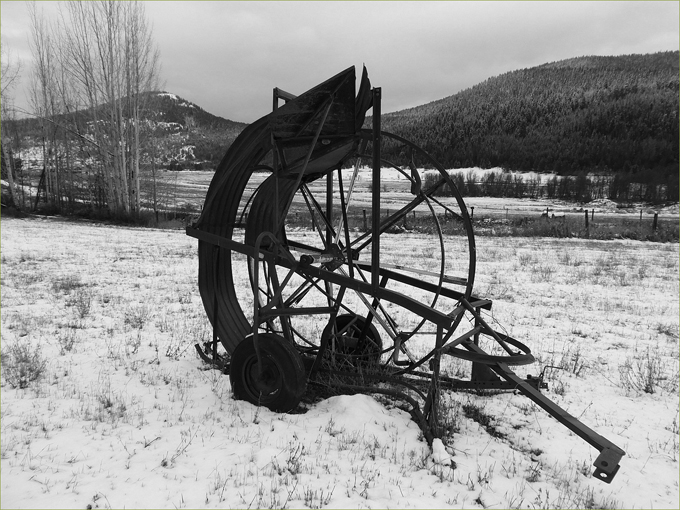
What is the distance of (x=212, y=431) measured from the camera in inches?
141

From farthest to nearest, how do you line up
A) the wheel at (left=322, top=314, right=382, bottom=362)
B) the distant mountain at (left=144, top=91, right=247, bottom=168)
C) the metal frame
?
the distant mountain at (left=144, top=91, right=247, bottom=168) < the wheel at (left=322, top=314, right=382, bottom=362) < the metal frame

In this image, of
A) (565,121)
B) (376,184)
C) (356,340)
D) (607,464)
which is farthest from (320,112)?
(565,121)

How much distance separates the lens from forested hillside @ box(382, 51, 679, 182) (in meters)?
82.6

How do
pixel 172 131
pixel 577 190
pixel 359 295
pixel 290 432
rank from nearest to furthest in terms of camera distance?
pixel 290 432
pixel 359 295
pixel 577 190
pixel 172 131

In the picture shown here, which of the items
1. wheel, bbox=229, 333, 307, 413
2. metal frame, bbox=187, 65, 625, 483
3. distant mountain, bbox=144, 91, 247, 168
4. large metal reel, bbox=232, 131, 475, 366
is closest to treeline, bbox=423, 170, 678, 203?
large metal reel, bbox=232, 131, 475, 366

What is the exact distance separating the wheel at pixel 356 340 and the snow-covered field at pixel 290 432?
38.2 inches

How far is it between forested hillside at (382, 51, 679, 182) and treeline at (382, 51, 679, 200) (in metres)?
0.20

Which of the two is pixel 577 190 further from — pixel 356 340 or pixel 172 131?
pixel 172 131

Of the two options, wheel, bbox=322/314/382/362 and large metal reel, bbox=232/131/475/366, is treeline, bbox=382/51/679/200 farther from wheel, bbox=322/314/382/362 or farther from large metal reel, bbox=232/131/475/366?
wheel, bbox=322/314/382/362

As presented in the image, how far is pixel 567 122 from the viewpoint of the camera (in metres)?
102

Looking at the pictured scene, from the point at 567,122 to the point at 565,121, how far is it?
114 cm

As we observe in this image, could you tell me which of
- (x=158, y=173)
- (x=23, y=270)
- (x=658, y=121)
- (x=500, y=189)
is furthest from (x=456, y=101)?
(x=23, y=270)

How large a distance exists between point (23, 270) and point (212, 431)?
31.7 ft

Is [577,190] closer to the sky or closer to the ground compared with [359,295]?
closer to the sky
